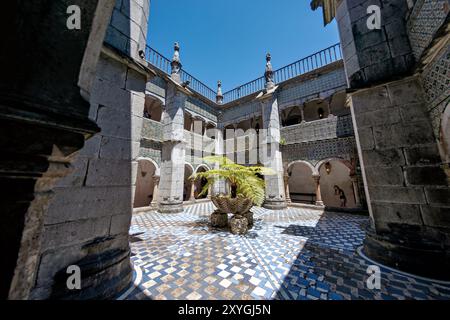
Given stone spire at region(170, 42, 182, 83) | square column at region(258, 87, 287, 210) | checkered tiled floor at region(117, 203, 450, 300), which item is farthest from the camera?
stone spire at region(170, 42, 182, 83)

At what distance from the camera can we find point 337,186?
10.4 meters

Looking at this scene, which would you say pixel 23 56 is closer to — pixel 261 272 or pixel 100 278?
pixel 100 278

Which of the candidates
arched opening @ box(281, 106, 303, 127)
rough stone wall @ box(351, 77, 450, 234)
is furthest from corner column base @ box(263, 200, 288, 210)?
rough stone wall @ box(351, 77, 450, 234)

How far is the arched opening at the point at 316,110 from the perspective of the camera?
9.82 m

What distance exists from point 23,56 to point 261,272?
344 centimetres

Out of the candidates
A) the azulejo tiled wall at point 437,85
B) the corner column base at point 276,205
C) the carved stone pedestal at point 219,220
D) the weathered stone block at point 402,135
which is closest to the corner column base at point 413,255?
the weathered stone block at point 402,135

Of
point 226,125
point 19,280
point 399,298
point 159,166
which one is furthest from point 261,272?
point 226,125

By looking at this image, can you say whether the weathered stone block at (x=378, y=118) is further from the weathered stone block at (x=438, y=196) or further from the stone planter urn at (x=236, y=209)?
the stone planter urn at (x=236, y=209)

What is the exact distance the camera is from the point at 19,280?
0.98m

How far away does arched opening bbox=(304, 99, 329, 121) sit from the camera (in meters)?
9.82

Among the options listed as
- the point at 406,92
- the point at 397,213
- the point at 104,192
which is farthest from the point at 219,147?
the point at 104,192

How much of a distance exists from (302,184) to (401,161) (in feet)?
32.1

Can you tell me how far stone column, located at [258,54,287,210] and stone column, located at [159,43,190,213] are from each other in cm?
435

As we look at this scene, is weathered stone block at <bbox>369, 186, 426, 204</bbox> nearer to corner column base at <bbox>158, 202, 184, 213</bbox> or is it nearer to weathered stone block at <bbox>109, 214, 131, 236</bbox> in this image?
weathered stone block at <bbox>109, 214, 131, 236</bbox>
